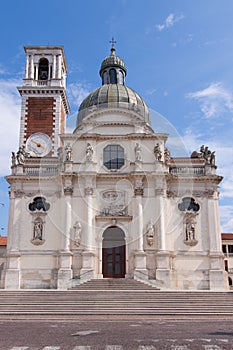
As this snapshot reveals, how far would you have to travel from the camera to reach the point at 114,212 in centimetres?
3319

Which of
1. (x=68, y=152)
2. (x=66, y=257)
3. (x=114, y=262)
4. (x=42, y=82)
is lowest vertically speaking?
(x=114, y=262)

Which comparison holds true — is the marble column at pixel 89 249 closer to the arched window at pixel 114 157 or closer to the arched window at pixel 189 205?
the arched window at pixel 114 157

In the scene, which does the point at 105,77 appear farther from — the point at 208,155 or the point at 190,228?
A: the point at 190,228

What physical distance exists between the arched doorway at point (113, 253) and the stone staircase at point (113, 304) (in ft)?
22.6

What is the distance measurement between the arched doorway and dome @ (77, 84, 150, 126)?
11882mm

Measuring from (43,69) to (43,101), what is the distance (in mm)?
4839

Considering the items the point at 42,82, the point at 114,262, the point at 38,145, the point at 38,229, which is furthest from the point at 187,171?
the point at 42,82

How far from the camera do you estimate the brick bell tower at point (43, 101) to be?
39656 millimetres

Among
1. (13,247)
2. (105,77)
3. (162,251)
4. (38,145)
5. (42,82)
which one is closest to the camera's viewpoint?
(162,251)

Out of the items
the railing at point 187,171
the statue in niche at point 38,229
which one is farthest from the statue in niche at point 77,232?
the railing at point 187,171

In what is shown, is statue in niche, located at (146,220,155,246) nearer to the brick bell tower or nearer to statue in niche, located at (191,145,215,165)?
statue in niche, located at (191,145,215,165)

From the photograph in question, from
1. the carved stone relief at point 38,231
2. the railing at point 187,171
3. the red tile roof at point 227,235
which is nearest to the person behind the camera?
the carved stone relief at point 38,231

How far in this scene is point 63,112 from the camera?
43.4 meters

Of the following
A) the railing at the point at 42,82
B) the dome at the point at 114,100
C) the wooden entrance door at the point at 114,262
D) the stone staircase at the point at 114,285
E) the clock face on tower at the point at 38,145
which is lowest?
the stone staircase at the point at 114,285
